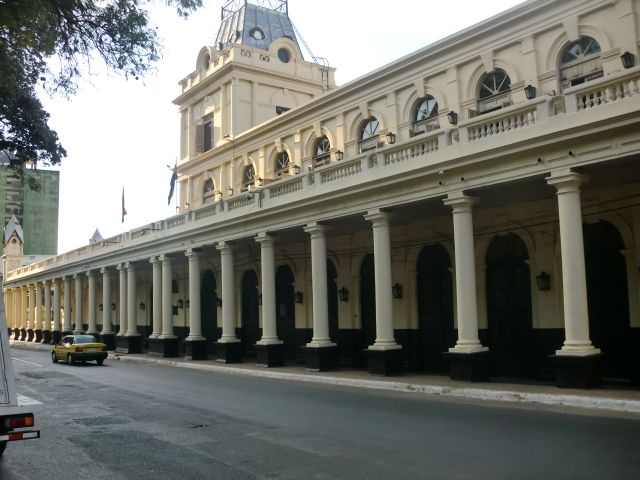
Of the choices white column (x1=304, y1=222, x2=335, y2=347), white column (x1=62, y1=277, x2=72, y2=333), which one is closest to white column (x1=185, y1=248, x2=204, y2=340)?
white column (x1=304, y1=222, x2=335, y2=347)

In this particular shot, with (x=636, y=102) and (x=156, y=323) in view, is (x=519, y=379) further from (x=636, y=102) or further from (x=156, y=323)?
(x=156, y=323)

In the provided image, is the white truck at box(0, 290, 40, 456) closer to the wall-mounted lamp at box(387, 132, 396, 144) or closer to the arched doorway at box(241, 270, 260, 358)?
the wall-mounted lamp at box(387, 132, 396, 144)

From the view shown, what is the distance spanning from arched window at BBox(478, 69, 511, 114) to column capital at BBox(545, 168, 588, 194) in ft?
18.6

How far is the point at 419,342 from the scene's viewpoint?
22.5 metres

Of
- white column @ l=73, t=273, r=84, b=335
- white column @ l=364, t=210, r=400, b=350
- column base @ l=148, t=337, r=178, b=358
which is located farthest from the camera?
white column @ l=73, t=273, r=84, b=335

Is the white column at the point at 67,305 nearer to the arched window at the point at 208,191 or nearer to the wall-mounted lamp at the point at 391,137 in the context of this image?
the arched window at the point at 208,191

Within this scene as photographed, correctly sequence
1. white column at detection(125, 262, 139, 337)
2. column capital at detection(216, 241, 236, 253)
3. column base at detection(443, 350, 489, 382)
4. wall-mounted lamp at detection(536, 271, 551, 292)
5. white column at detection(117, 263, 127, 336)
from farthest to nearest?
1. white column at detection(117, 263, 127, 336)
2. white column at detection(125, 262, 139, 337)
3. column capital at detection(216, 241, 236, 253)
4. wall-mounted lamp at detection(536, 271, 551, 292)
5. column base at detection(443, 350, 489, 382)

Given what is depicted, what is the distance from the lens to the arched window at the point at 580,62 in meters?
17.5

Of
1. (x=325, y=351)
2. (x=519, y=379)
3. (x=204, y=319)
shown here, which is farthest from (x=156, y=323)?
(x=519, y=379)

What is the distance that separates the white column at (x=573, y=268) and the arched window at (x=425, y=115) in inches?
307

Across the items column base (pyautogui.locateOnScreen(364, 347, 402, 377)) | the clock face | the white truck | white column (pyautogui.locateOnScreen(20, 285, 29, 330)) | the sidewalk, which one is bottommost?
the sidewalk

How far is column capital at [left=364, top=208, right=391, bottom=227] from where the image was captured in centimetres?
1944

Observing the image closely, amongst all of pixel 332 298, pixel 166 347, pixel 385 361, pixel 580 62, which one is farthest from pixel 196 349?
pixel 580 62

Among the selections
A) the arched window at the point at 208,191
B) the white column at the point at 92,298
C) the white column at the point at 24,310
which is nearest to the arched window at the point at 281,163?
the arched window at the point at 208,191
